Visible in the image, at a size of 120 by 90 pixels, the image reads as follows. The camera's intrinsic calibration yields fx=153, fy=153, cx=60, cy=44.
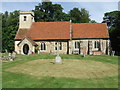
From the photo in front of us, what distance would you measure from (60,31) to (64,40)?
2.86m

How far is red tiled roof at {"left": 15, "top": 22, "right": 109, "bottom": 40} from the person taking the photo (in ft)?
119

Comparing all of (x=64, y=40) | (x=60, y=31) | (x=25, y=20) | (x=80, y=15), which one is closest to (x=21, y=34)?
(x=25, y=20)

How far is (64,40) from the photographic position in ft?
118

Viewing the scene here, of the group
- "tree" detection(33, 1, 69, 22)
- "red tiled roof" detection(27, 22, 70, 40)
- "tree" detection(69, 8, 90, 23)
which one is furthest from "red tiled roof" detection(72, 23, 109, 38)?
"tree" detection(69, 8, 90, 23)

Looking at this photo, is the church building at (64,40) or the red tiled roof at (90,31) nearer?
the church building at (64,40)

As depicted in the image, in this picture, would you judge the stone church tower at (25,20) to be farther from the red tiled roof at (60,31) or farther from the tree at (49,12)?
the tree at (49,12)

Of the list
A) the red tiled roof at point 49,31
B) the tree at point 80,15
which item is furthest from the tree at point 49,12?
the red tiled roof at point 49,31

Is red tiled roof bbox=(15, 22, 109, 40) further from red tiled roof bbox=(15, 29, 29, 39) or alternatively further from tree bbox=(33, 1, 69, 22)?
tree bbox=(33, 1, 69, 22)

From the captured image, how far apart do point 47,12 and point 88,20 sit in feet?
58.3

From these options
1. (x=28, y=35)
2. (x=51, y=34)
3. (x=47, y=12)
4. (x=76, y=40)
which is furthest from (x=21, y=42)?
(x=47, y=12)

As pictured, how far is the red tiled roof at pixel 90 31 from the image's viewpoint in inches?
1427

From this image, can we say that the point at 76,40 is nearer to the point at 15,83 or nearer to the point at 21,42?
the point at 21,42

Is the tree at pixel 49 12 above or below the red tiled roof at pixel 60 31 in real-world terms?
above

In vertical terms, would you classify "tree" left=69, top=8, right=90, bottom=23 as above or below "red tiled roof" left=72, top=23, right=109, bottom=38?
above
